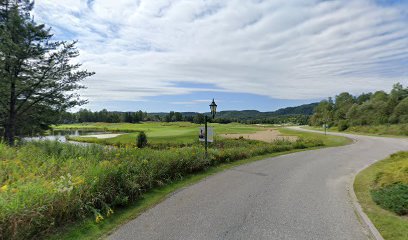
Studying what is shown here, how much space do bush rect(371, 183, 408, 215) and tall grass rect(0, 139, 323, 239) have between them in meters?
6.17

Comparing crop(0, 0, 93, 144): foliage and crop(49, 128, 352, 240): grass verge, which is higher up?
crop(0, 0, 93, 144): foliage

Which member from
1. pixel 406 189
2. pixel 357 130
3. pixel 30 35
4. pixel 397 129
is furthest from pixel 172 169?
pixel 357 130

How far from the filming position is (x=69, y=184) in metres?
5.63

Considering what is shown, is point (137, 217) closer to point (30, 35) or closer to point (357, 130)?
point (30, 35)

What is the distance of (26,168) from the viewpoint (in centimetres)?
699

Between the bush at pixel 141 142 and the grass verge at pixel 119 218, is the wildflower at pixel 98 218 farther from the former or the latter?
the bush at pixel 141 142

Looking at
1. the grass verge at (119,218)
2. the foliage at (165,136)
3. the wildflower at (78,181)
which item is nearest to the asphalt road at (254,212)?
the grass verge at (119,218)

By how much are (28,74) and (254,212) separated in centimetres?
1575

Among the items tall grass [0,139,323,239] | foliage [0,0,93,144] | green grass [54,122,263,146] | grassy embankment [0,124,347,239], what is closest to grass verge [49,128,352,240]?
grassy embankment [0,124,347,239]

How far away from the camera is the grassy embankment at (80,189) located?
4660 mm

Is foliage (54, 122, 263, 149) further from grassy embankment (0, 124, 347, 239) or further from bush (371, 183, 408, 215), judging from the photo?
bush (371, 183, 408, 215)

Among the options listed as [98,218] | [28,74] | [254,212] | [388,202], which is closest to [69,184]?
[98,218]

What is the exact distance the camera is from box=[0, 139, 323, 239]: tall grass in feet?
15.0

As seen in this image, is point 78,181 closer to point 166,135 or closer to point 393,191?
point 393,191
